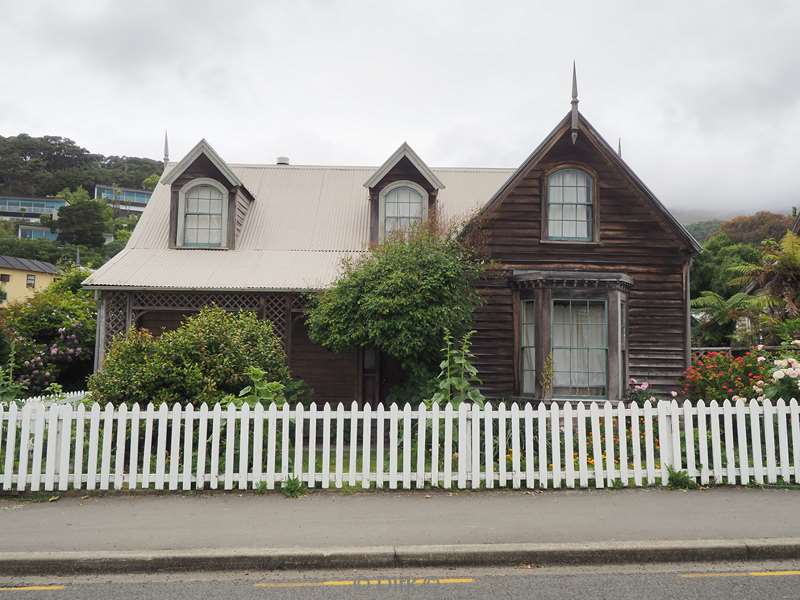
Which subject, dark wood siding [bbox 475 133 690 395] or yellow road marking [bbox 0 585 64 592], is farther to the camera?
dark wood siding [bbox 475 133 690 395]

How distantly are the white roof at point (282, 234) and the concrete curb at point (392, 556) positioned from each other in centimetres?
865

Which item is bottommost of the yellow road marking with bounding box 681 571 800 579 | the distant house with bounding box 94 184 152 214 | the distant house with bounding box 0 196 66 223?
the yellow road marking with bounding box 681 571 800 579

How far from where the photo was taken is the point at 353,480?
8438 mm

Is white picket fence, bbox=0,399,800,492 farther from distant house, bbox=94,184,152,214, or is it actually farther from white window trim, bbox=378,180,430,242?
distant house, bbox=94,184,152,214

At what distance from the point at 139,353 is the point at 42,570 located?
4.80 metres

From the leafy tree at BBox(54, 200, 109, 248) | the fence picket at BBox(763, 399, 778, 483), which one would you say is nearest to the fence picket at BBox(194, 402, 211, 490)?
the fence picket at BBox(763, 399, 778, 483)

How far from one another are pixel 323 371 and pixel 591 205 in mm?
7593

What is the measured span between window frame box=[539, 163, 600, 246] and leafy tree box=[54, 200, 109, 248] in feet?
266

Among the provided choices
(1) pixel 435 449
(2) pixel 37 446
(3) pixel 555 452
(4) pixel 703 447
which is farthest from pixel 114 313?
(4) pixel 703 447

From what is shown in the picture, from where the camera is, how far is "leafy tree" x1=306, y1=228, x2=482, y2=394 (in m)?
11.8

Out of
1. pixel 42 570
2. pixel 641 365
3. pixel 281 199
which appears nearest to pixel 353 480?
pixel 42 570

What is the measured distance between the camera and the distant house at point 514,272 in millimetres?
13438

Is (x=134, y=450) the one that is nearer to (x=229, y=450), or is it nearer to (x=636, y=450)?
(x=229, y=450)

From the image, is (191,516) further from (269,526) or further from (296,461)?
(296,461)
